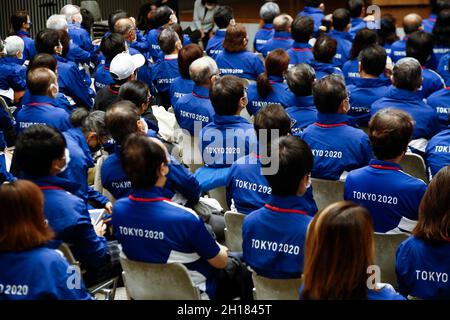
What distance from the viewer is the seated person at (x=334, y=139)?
5012mm

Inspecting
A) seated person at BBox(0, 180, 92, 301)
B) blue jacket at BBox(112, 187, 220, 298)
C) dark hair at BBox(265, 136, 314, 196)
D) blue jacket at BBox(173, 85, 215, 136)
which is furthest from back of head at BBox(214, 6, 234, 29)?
seated person at BBox(0, 180, 92, 301)

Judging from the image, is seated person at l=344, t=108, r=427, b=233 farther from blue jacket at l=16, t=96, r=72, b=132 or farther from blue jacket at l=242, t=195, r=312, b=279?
blue jacket at l=16, t=96, r=72, b=132

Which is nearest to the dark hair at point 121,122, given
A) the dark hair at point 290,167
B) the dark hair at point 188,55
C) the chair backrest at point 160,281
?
the chair backrest at point 160,281

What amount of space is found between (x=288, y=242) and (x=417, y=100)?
9.55ft

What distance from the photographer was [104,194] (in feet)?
16.8

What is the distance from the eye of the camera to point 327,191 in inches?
193

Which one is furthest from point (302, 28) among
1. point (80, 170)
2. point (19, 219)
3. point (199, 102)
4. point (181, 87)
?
point (19, 219)

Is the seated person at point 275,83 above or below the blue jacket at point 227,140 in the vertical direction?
above

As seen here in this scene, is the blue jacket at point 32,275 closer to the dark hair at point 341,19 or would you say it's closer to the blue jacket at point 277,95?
the blue jacket at point 277,95

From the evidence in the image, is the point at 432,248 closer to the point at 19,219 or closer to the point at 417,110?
the point at 19,219

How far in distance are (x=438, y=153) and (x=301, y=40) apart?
4227 millimetres

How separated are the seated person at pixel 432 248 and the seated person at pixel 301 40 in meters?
5.70

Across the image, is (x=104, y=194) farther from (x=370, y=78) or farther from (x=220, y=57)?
(x=220, y=57)
